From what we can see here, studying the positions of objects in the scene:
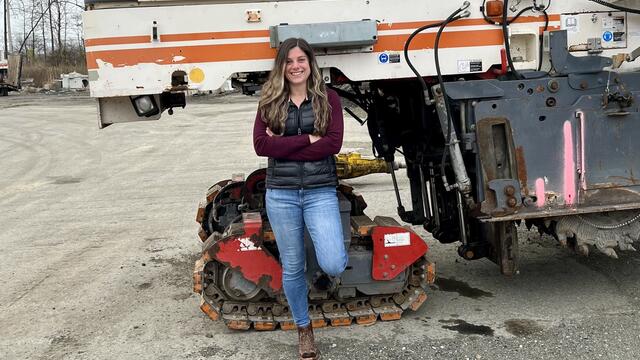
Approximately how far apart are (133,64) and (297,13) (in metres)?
1.07

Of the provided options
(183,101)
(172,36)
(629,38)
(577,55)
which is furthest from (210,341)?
(629,38)

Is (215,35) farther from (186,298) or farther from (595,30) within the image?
(595,30)

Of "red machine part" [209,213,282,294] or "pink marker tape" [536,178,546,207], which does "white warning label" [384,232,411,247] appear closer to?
"red machine part" [209,213,282,294]

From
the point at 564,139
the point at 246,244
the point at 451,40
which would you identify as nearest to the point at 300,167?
the point at 246,244

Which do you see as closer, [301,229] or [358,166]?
[301,229]

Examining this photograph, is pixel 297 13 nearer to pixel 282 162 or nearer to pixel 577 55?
pixel 282 162

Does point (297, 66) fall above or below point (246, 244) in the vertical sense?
above

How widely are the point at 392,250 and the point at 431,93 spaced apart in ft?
3.50

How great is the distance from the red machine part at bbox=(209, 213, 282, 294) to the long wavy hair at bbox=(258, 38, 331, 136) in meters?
0.87

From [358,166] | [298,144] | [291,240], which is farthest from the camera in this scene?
[358,166]

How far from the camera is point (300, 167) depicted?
378 cm

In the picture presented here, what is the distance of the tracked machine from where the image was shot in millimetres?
4199

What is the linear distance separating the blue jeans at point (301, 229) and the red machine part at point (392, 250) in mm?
590

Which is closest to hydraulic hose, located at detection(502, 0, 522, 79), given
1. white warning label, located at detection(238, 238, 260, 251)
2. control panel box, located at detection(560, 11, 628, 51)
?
control panel box, located at detection(560, 11, 628, 51)
